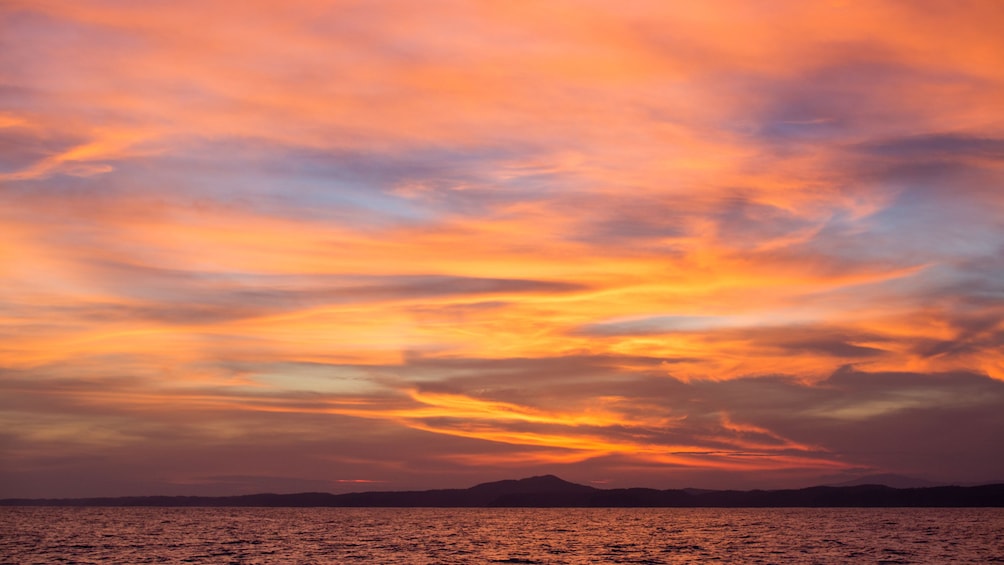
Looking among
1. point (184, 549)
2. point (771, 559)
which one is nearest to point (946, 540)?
point (771, 559)

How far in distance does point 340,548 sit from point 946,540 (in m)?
94.5

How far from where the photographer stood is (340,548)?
5000 inches

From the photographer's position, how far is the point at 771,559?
103812 millimetres

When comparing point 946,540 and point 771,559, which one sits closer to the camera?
point 771,559

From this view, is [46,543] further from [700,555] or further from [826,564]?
[826,564]

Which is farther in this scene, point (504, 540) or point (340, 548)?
point (504, 540)

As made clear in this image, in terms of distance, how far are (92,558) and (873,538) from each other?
4747 inches

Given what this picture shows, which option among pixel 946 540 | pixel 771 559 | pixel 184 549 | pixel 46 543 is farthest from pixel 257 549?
pixel 946 540

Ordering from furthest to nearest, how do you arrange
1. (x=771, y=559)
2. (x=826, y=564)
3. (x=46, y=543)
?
1. (x=46, y=543)
2. (x=771, y=559)
3. (x=826, y=564)

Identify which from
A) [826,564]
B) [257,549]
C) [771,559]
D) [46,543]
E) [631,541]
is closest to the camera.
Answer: [826,564]

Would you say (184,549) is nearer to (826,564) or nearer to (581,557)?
(581,557)

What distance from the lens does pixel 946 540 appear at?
14562 cm

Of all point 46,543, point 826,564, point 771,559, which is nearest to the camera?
point 826,564

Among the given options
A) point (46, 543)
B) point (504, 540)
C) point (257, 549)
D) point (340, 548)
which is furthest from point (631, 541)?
point (46, 543)
